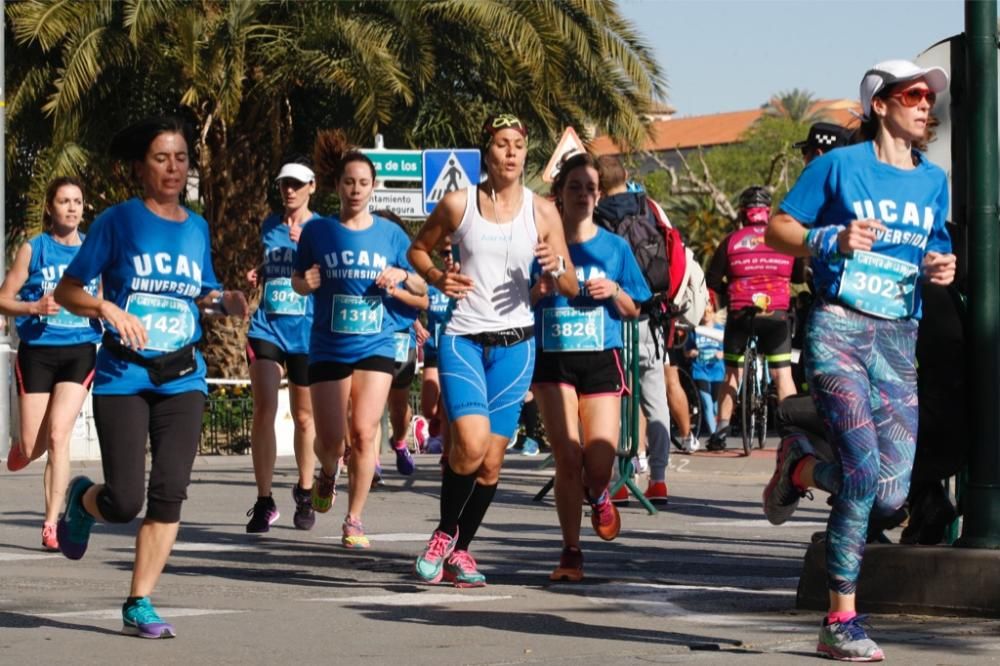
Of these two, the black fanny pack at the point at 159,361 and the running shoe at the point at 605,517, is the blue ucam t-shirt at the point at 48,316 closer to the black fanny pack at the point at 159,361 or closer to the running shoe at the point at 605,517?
the running shoe at the point at 605,517

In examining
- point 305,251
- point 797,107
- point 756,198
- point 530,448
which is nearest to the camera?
point 305,251

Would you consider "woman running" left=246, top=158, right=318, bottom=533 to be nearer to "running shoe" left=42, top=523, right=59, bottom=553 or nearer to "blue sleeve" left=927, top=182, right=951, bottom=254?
"running shoe" left=42, top=523, right=59, bottom=553

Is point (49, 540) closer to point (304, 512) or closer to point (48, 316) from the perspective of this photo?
point (48, 316)

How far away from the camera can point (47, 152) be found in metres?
22.9

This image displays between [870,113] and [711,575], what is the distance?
2985 millimetres

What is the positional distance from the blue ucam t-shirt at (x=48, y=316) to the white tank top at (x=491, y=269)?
9.30 feet

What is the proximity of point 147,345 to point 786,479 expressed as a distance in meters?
2.45

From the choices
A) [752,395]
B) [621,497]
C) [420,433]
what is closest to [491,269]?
[621,497]

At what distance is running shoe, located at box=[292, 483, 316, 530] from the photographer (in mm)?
11375

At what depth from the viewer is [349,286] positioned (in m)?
10.5

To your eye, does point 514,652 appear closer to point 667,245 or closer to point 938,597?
point 938,597

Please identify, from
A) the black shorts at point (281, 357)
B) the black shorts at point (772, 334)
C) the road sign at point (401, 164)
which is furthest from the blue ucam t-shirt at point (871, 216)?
the road sign at point (401, 164)

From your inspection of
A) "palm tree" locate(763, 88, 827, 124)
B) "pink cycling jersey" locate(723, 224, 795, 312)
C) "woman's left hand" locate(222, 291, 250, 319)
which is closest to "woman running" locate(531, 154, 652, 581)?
"woman's left hand" locate(222, 291, 250, 319)

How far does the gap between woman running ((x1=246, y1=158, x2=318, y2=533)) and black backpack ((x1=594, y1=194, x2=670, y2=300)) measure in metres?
1.75
